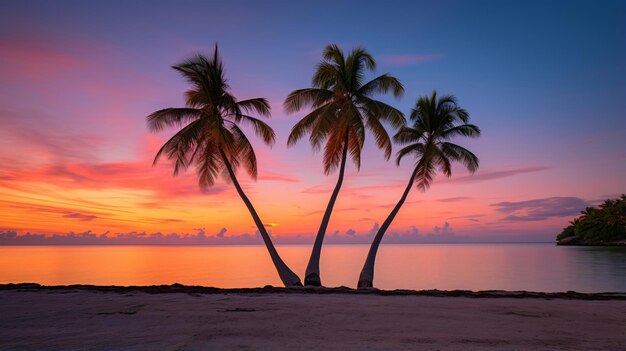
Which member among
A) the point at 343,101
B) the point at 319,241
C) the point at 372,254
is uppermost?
the point at 343,101

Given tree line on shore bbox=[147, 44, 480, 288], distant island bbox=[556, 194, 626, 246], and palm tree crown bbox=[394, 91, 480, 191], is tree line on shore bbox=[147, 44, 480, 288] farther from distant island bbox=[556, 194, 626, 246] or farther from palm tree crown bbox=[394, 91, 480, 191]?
distant island bbox=[556, 194, 626, 246]

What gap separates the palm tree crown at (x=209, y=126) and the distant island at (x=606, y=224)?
100 m

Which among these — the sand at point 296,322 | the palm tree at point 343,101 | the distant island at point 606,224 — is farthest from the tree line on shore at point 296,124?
the distant island at point 606,224

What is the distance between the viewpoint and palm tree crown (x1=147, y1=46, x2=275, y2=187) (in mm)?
17641

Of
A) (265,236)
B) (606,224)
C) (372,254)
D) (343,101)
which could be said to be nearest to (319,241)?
(265,236)

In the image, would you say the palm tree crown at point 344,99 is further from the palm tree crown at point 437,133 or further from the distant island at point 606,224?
the distant island at point 606,224

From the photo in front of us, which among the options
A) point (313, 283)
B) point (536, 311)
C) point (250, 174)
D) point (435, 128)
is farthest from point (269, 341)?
point (435, 128)

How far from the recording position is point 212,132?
676 inches

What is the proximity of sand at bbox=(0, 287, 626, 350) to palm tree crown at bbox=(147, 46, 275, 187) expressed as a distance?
28.3 ft

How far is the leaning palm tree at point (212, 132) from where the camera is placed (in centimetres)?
1764

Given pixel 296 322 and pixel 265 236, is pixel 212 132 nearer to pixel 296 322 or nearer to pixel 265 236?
pixel 265 236

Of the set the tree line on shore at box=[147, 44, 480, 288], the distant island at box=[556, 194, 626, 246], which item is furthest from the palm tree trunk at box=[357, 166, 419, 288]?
the distant island at box=[556, 194, 626, 246]

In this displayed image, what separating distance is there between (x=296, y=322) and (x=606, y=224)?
117 metres

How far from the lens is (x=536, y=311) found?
8711 mm
